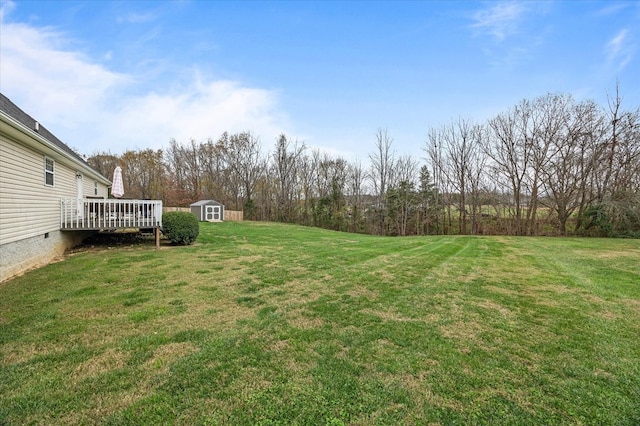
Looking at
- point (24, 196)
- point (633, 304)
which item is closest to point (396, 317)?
point (633, 304)

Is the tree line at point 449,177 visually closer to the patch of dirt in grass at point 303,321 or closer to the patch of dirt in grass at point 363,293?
the patch of dirt in grass at point 363,293

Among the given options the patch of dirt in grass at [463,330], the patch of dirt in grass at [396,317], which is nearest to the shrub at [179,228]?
the patch of dirt in grass at [396,317]

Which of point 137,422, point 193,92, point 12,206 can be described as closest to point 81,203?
point 12,206

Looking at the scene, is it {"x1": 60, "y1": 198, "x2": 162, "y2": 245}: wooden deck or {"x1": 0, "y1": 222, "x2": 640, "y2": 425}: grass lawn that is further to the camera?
{"x1": 60, "y1": 198, "x2": 162, "y2": 245}: wooden deck

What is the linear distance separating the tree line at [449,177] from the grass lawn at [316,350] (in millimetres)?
15084

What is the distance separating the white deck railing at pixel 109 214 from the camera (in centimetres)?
845

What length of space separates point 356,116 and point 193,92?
11.2 meters

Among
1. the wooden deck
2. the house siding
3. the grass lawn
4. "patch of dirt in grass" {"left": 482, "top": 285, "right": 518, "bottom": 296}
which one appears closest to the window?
the house siding

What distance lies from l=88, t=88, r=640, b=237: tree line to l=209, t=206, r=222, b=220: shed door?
5507mm

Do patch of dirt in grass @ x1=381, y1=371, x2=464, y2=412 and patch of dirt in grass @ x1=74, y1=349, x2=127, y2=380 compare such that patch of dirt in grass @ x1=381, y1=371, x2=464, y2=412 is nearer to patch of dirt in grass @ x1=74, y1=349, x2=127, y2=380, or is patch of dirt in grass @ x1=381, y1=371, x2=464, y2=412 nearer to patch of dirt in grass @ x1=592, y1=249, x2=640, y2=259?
patch of dirt in grass @ x1=74, y1=349, x2=127, y2=380

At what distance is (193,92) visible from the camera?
14.6 meters

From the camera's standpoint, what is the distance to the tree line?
54.1 feet

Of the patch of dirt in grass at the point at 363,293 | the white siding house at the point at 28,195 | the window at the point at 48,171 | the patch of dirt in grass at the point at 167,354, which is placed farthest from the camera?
the window at the point at 48,171

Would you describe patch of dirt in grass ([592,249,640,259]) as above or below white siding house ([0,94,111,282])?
below
